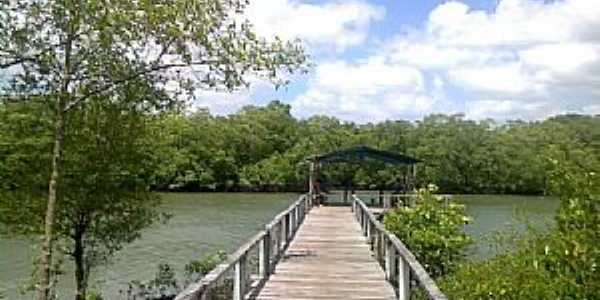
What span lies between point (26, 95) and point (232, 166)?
62322 millimetres

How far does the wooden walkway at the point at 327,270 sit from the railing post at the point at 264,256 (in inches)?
5.3

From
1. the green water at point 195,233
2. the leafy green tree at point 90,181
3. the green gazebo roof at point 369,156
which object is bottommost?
the green water at point 195,233

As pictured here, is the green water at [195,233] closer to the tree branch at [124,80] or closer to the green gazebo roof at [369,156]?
the green gazebo roof at [369,156]

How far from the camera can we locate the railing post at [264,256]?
11039 mm

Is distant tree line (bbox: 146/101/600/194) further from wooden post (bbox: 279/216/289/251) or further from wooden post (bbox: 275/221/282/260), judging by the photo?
wooden post (bbox: 275/221/282/260)

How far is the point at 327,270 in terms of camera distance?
12266mm

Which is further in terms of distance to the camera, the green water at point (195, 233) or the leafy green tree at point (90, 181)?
the green water at point (195, 233)

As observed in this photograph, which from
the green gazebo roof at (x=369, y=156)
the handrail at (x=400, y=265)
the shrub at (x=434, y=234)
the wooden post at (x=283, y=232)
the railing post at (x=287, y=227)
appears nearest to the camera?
the handrail at (x=400, y=265)

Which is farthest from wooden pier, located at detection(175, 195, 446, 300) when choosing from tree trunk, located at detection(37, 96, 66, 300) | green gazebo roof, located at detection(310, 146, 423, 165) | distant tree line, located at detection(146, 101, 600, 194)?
distant tree line, located at detection(146, 101, 600, 194)

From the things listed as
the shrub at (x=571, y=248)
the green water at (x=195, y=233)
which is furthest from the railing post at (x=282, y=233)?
the shrub at (x=571, y=248)

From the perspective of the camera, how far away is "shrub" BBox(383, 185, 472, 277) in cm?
1906

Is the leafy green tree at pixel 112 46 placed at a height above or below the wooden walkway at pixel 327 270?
above

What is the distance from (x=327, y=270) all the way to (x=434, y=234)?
24.1ft

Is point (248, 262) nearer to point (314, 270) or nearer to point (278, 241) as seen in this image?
point (314, 270)
